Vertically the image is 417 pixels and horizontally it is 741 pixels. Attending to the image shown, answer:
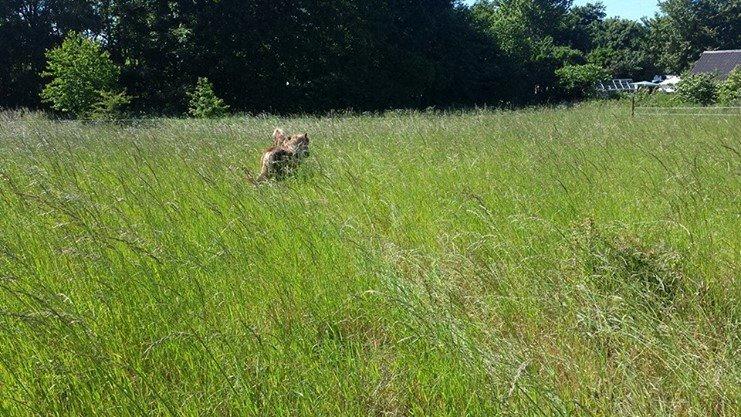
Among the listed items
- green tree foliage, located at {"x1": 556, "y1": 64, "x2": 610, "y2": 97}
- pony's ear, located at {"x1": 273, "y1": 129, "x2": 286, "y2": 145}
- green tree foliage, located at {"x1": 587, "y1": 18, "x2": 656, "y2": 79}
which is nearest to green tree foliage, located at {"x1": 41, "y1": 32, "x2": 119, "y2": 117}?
pony's ear, located at {"x1": 273, "y1": 129, "x2": 286, "y2": 145}

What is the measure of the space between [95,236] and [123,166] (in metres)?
2.76

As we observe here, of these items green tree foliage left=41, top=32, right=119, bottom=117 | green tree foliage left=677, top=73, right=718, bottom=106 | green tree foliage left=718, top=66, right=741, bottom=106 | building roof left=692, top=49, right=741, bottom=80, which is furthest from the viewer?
building roof left=692, top=49, right=741, bottom=80

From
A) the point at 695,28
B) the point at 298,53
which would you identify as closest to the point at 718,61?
the point at 695,28

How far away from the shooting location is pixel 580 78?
3641cm

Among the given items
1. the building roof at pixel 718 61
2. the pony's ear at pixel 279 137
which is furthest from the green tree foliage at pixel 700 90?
the pony's ear at pixel 279 137

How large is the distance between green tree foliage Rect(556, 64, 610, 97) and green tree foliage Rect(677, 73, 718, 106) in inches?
417

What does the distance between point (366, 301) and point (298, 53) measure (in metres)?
27.4

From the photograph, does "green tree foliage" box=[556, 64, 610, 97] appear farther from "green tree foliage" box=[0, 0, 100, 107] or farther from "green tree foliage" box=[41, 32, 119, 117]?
"green tree foliage" box=[41, 32, 119, 117]

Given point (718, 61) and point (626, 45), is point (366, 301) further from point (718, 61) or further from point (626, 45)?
point (626, 45)

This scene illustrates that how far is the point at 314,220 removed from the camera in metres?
3.59

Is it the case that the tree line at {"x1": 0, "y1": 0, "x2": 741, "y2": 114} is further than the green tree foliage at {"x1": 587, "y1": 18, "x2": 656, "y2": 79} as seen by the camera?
No

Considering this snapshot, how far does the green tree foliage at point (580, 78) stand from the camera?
3641cm

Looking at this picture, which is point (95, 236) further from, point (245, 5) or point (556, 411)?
point (245, 5)

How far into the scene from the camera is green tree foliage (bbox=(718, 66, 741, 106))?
22.8 meters
